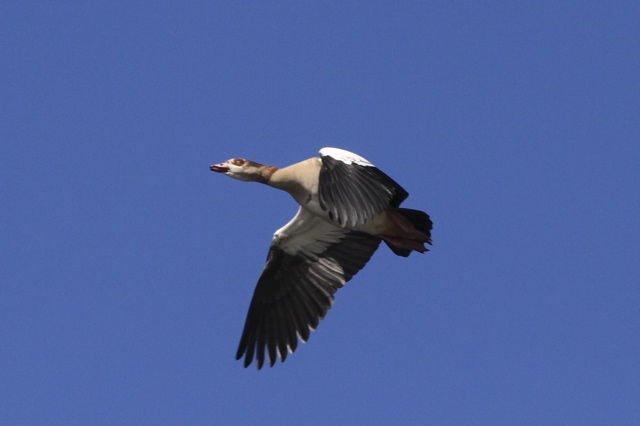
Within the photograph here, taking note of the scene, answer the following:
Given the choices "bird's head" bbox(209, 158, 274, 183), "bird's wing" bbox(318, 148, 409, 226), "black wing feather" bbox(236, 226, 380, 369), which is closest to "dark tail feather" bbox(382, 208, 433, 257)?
"bird's wing" bbox(318, 148, 409, 226)

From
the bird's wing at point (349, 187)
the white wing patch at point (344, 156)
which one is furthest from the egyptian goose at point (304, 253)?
the white wing patch at point (344, 156)

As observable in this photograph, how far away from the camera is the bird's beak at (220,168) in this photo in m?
12.4

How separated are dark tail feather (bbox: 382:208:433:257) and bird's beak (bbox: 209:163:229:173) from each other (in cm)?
200

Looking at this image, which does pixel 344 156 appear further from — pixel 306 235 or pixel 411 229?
pixel 306 235

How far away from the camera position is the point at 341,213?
34.7 ft

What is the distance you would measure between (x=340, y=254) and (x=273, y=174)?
68.3 inches

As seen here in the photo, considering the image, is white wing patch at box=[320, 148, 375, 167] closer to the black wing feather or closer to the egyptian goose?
the egyptian goose

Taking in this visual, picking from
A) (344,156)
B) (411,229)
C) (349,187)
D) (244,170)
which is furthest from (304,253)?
(349,187)

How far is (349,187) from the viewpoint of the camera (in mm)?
10781

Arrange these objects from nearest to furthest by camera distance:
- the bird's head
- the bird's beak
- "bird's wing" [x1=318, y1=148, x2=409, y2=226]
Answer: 1. "bird's wing" [x1=318, y1=148, x2=409, y2=226]
2. the bird's head
3. the bird's beak

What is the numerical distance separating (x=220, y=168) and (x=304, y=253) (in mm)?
1707

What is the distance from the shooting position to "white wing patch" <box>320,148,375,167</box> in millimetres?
10947

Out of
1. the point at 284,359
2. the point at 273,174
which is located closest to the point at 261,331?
the point at 284,359

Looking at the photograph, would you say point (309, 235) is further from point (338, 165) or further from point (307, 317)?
point (338, 165)
